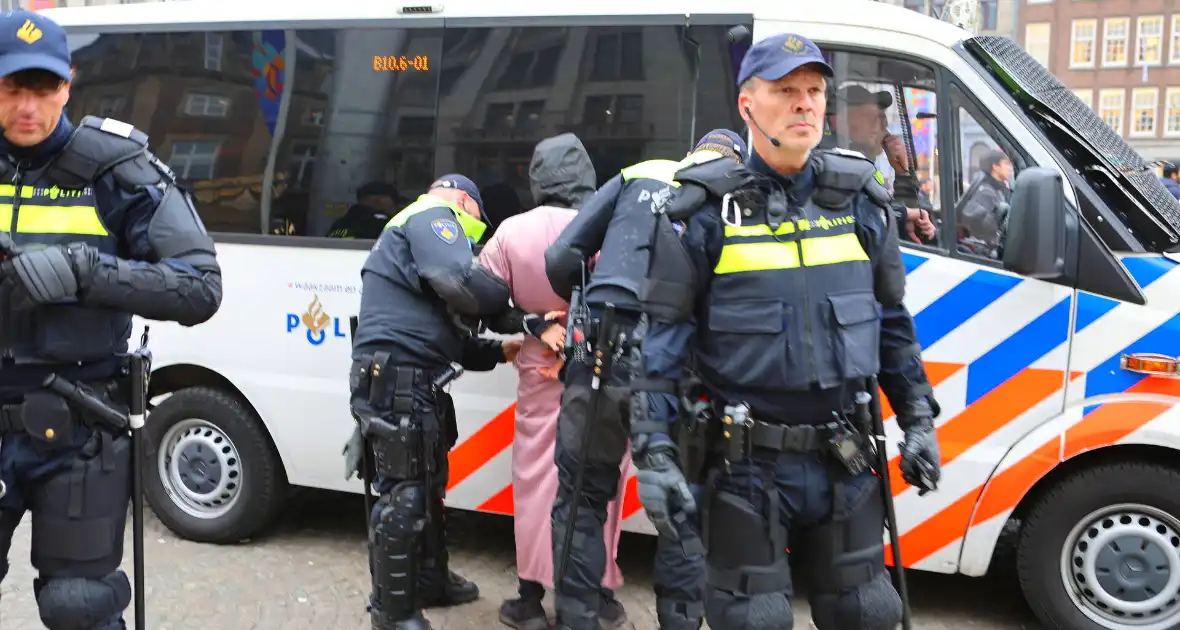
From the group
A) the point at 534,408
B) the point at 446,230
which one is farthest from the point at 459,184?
the point at 534,408

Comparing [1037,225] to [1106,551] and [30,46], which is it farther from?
[30,46]

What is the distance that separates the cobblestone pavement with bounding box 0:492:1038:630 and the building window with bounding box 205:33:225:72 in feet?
7.50

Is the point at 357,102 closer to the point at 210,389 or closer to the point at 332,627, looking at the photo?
the point at 210,389

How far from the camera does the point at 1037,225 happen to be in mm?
3781

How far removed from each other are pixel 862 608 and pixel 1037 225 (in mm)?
1536

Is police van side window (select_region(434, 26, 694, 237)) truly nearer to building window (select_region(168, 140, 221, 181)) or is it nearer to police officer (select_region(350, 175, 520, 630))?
police officer (select_region(350, 175, 520, 630))

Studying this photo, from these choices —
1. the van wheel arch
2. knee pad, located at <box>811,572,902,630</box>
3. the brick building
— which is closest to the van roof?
the van wheel arch

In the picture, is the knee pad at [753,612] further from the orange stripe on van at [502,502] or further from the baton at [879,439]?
the orange stripe on van at [502,502]

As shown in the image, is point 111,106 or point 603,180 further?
point 111,106

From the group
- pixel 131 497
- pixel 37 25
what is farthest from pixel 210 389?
pixel 37 25

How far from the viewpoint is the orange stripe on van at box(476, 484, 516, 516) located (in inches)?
201

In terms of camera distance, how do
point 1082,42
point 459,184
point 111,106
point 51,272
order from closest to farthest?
point 51,272
point 459,184
point 111,106
point 1082,42

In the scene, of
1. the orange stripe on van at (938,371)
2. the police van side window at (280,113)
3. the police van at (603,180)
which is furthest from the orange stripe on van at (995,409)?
the police van side window at (280,113)

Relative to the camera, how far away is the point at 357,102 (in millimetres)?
5133
